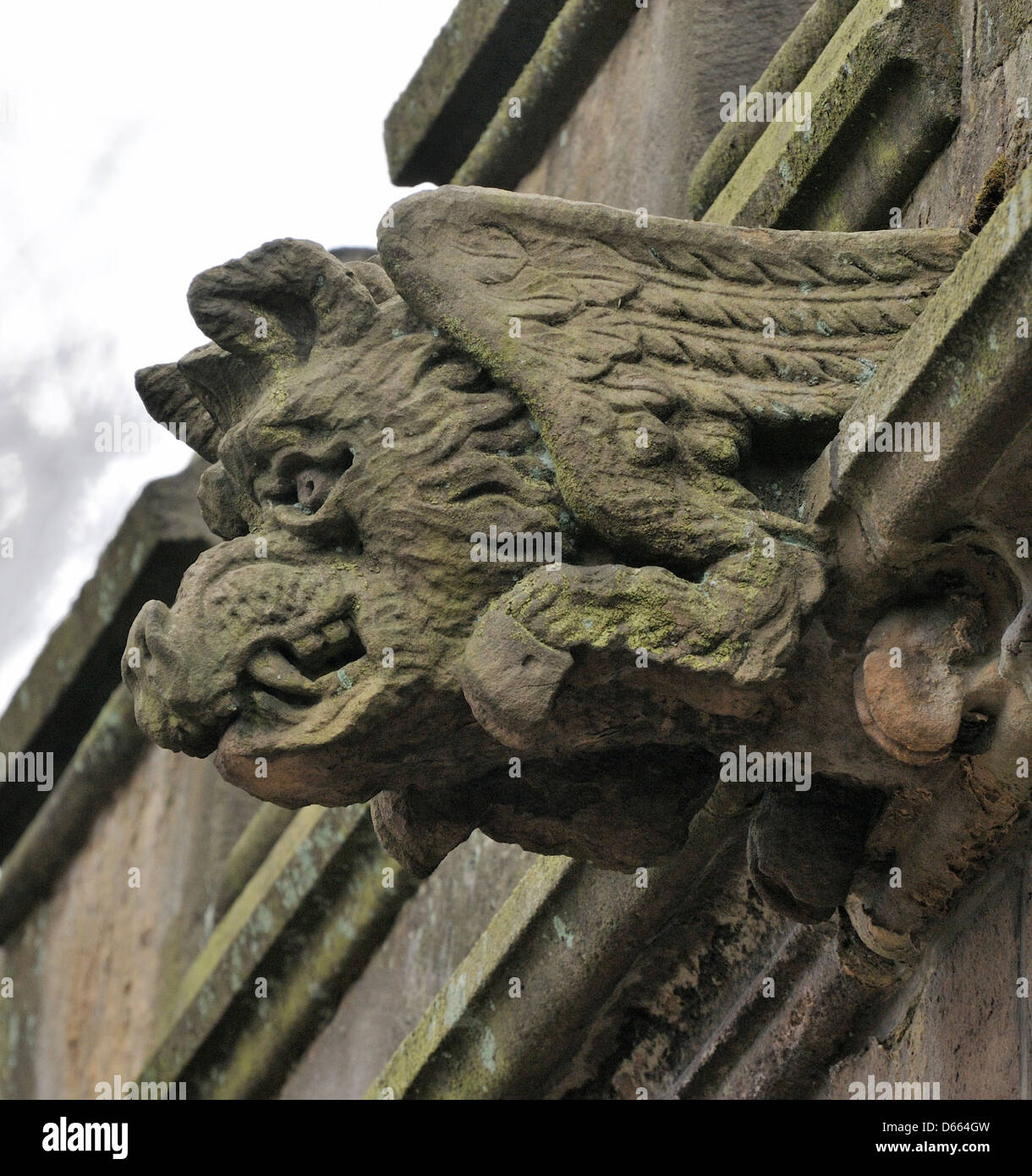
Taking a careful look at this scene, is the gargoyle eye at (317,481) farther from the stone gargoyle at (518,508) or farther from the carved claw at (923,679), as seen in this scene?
the carved claw at (923,679)

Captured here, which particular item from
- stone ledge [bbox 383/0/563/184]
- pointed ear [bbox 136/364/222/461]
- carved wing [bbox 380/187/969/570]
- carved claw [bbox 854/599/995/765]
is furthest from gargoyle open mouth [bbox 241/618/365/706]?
stone ledge [bbox 383/0/563/184]

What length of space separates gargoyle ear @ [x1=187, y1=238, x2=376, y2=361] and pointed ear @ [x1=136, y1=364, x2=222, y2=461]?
0.18 m

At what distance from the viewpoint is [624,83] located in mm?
4148

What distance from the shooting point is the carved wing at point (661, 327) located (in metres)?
2.34

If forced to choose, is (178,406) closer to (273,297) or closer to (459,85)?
(273,297)

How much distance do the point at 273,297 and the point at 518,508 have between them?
1.47 feet

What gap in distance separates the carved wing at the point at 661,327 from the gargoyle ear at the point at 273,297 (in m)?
0.12

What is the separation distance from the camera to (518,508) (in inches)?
93.7

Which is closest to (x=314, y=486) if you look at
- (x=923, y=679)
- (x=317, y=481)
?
(x=317, y=481)

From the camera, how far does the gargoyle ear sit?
2566 millimetres

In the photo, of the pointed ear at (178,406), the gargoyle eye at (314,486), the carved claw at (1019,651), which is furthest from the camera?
the pointed ear at (178,406)

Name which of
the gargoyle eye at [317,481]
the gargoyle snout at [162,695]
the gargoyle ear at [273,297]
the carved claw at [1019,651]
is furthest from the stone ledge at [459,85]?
the carved claw at [1019,651]

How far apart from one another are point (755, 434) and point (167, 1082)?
3356mm
